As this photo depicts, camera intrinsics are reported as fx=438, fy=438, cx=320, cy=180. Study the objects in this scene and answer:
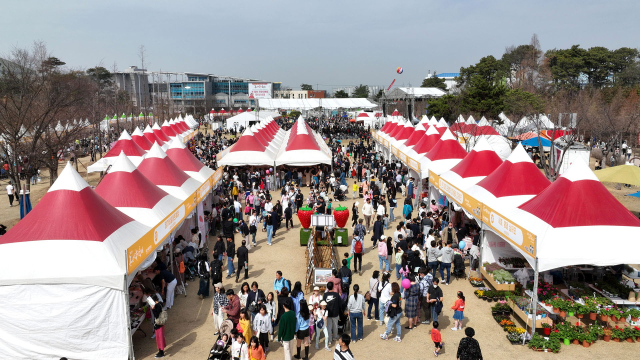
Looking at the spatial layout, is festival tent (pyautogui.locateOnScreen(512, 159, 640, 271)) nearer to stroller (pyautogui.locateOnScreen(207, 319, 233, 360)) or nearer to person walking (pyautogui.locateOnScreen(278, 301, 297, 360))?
person walking (pyautogui.locateOnScreen(278, 301, 297, 360))

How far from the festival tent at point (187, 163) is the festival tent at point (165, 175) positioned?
6.26 feet

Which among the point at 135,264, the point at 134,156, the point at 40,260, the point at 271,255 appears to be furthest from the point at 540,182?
the point at 134,156

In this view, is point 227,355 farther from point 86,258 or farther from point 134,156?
point 134,156

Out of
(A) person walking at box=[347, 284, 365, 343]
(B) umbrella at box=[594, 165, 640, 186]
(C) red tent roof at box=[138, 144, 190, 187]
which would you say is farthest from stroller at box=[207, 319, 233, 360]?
(B) umbrella at box=[594, 165, 640, 186]

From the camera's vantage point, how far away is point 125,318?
24.8 feet

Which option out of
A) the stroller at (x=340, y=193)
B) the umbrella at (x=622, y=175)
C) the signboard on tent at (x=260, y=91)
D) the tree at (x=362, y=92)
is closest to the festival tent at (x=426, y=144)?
the stroller at (x=340, y=193)

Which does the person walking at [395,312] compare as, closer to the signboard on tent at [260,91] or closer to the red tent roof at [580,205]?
the red tent roof at [580,205]

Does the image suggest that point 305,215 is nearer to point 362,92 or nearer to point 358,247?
point 358,247

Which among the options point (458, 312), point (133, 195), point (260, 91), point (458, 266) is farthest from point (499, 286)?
point (260, 91)

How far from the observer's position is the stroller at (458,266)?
11117 millimetres

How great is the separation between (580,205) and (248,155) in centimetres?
1665

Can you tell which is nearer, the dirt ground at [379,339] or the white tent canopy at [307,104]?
the dirt ground at [379,339]

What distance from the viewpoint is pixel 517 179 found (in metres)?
11.6

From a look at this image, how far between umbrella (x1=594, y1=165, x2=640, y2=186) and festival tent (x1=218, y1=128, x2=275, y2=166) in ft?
48.3
